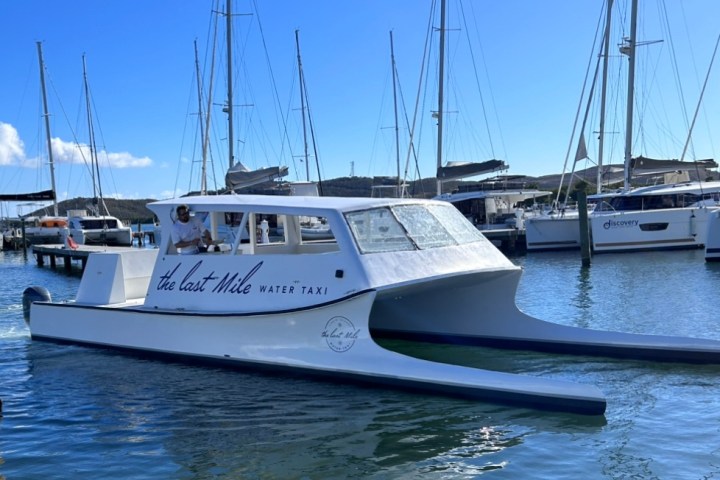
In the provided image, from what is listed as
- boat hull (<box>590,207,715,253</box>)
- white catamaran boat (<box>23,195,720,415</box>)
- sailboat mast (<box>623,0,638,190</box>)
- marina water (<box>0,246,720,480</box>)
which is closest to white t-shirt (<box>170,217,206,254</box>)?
white catamaran boat (<box>23,195,720,415</box>)

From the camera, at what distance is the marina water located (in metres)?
6.41

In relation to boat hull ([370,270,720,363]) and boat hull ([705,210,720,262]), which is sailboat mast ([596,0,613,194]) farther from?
boat hull ([370,270,720,363])

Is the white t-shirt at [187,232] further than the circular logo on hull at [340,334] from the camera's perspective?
Yes

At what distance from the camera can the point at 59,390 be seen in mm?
9289

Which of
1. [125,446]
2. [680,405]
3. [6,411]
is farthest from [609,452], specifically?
[6,411]

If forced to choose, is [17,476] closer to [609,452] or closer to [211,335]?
[211,335]

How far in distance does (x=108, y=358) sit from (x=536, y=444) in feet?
22.7

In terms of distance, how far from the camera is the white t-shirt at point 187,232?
34.3ft

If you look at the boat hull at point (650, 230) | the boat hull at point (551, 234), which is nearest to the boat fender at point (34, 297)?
the boat hull at point (650, 230)

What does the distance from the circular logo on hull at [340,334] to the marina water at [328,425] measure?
0.57m

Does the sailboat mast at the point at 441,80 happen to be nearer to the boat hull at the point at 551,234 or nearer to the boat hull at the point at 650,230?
the boat hull at the point at 551,234

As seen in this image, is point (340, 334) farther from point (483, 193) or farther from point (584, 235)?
point (483, 193)

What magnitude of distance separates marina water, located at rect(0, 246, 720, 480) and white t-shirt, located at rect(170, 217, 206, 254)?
5.94ft

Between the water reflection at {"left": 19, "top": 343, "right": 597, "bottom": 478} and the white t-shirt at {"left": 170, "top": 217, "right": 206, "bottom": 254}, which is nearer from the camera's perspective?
the water reflection at {"left": 19, "top": 343, "right": 597, "bottom": 478}
